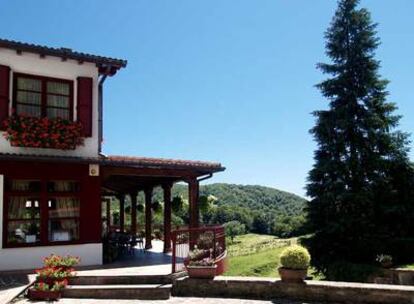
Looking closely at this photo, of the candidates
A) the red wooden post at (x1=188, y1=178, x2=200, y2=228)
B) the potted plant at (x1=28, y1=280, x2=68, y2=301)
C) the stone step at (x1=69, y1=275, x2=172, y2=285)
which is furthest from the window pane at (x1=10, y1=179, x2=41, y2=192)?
the red wooden post at (x1=188, y1=178, x2=200, y2=228)

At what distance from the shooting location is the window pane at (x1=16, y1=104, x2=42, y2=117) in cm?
1249

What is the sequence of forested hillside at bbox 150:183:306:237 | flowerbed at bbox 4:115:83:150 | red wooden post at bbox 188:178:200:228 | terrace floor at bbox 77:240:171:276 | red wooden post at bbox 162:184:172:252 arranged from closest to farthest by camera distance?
terrace floor at bbox 77:240:171:276, flowerbed at bbox 4:115:83:150, red wooden post at bbox 188:178:200:228, red wooden post at bbox 162:184:172:252, forested hillside at bbox 150:183:306:237

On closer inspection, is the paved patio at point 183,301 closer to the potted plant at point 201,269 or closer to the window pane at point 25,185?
the potted plant at point 201,269

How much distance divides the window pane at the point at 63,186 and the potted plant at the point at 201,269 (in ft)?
14.9

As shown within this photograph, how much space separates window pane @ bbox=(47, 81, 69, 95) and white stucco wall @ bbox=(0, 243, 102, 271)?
14.5 feet

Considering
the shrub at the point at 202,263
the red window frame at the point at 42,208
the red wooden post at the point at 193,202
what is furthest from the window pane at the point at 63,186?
the shrub at the point at 202,263

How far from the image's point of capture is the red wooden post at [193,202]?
539 inches

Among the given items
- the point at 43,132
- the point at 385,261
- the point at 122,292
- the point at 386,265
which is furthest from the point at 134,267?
the point at 386,265

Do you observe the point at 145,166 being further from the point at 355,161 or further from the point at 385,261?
the point at 355,161

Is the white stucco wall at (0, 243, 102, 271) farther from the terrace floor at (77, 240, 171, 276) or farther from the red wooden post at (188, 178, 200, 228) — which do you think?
the red wooden post at (188, 178, 200, 228)

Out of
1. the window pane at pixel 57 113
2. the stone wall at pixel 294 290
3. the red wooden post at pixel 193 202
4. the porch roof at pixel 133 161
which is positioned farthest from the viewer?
the red wooden post at pixel 193 202

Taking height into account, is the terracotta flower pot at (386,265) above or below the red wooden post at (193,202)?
below

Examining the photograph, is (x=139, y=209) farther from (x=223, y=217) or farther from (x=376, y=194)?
(x=223, y=217)

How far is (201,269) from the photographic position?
1010 centimetres
